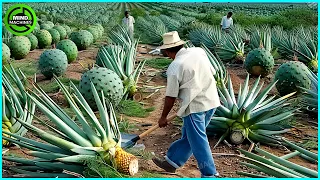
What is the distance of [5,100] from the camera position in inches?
198

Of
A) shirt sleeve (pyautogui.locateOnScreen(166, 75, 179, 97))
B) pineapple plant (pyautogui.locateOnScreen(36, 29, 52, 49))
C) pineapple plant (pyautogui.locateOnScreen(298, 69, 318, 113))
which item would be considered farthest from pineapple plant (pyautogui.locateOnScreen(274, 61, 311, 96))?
pineapple plant (pyautogui.locateOnScreen(36, 29, 52, 49))

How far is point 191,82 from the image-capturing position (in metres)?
4.50

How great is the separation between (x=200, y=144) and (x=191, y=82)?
62 cm

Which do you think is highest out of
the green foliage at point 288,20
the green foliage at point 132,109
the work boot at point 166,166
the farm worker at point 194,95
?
the farm worker at point 194,95

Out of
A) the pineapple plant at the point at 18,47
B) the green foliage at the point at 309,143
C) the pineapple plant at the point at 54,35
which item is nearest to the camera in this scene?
the green foliage at the point at 309,143

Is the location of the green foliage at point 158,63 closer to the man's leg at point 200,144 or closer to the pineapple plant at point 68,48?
the pineapple plant at point 68,48

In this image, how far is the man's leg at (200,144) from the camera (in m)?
4.54

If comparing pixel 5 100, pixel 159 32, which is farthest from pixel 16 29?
pixel 159 32

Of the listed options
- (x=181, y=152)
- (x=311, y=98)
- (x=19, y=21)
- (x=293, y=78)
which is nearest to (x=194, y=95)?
(x=181, y=152)

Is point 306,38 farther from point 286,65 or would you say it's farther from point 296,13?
point 296,13

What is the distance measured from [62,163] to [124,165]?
0.54 m

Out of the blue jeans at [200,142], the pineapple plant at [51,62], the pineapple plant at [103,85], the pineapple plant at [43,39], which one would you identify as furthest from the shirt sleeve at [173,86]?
the pineapple plant at [43,39]

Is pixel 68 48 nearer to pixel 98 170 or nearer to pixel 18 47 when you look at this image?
pixel 18 47

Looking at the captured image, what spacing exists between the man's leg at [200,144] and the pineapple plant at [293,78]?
11.5 ft
